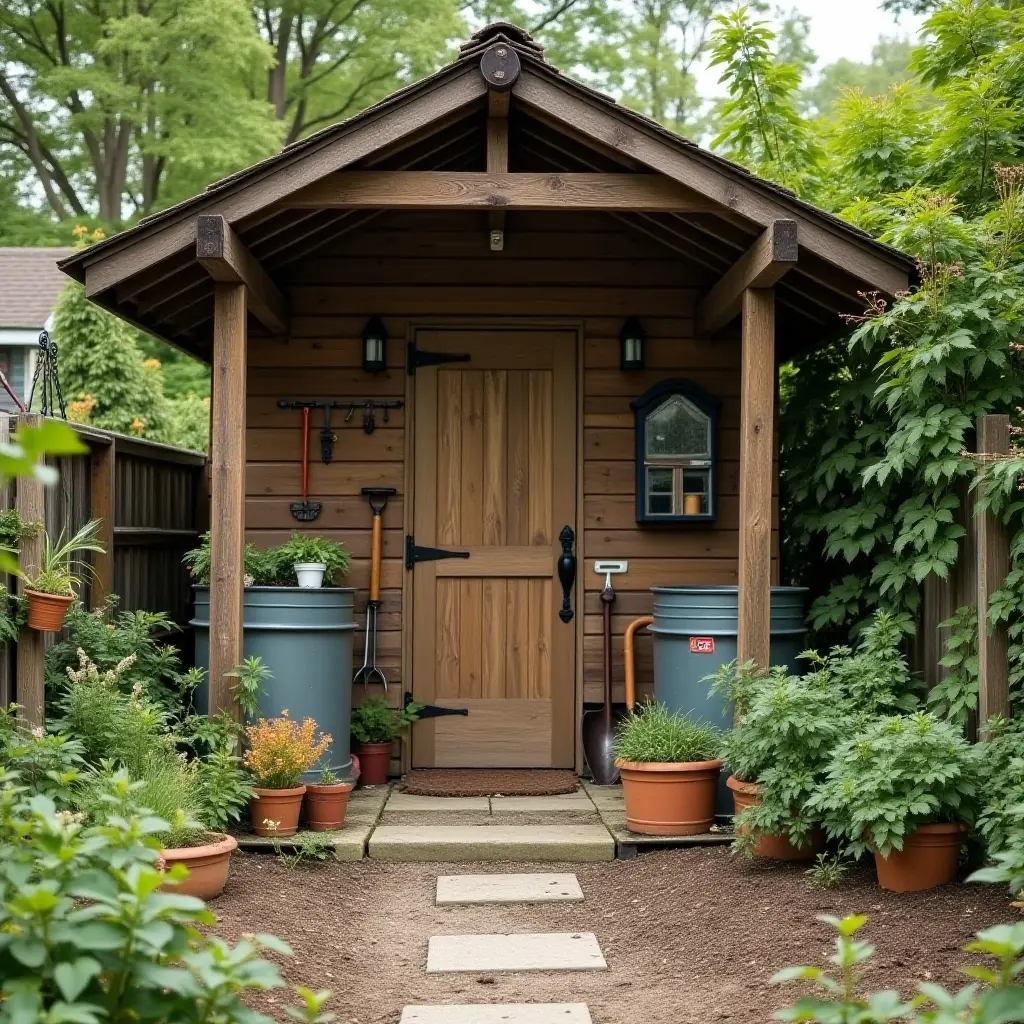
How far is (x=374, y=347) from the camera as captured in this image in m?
6.61

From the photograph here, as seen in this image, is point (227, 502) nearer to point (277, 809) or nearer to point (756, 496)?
point (277, 809)

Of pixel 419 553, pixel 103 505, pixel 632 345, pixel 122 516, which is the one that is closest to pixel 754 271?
pixel 632 345

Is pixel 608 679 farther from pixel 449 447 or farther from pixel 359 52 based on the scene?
pixel 359 52

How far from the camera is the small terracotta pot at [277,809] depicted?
5223 millimetres

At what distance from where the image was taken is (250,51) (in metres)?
17.5

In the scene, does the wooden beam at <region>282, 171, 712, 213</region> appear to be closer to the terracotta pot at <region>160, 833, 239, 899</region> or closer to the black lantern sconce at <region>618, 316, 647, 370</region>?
the black lantern sconce at <region>618, 316, 647, 370</region>

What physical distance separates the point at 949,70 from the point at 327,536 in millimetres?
4224

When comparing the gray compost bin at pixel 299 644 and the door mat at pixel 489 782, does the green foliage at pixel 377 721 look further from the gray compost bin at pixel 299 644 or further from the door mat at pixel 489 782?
the gray compost bin at pixel 299 644

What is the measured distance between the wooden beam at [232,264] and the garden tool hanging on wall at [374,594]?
3.53ft

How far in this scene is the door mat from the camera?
20.5 feet

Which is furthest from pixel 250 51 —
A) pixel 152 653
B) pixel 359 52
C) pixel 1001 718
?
pixel 1001 718

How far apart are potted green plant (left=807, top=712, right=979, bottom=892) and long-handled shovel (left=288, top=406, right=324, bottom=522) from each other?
3.19 m

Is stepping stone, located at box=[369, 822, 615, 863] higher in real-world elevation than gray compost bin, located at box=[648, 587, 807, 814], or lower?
lower

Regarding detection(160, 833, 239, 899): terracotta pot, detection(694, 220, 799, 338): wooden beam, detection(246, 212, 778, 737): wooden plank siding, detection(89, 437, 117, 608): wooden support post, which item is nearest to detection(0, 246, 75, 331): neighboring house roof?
detection(246, 212, 778, 737): wooden plank siding
